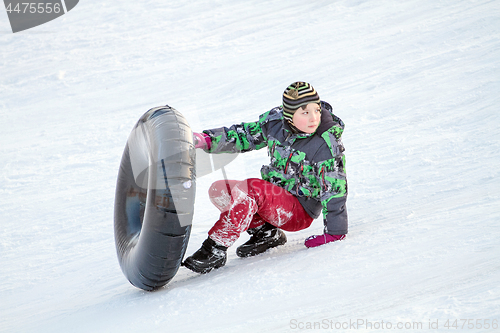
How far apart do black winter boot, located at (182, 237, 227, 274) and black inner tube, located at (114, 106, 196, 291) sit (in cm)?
20

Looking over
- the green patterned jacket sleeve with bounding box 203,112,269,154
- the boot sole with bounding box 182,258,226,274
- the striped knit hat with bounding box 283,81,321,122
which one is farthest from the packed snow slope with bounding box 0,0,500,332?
the striped knit hat with bounding box 283,81,321,122

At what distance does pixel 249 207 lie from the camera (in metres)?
2.43

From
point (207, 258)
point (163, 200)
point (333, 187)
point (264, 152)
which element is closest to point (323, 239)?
point (333, 187)

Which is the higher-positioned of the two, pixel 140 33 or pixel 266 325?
pixel 266 325

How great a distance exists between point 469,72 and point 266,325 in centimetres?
389

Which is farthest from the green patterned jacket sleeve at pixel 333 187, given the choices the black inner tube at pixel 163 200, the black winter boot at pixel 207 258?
the black inner tube at pixel 163 200

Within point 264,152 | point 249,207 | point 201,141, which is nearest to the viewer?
point 249,207

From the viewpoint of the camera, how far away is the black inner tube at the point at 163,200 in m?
2.11

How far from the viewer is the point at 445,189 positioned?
10.0 ft

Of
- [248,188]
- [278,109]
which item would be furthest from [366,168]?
[248,188]

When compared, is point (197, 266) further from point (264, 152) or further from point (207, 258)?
point (264, 152)

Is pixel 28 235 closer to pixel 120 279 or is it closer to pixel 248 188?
pixel 120 279

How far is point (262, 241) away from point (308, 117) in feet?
2.41

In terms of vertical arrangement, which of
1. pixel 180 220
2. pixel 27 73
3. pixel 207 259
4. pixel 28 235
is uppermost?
pixel 180 220
